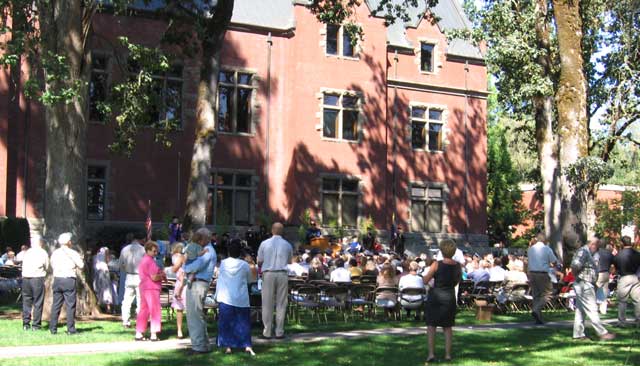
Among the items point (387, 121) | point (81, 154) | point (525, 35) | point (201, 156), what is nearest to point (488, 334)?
point (81, 154)

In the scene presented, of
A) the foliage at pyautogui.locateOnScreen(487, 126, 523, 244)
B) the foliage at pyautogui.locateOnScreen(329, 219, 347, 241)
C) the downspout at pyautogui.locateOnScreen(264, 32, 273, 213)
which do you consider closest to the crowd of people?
the foliage at pyautogui.locateOnScreen(329, 219, 347, 241)

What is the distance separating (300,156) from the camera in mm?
33375

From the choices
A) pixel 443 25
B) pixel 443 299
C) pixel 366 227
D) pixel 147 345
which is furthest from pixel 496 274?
pixel 443 25

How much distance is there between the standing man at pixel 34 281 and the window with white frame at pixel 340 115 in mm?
20158

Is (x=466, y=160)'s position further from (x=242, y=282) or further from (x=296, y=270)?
(x=242, y=282)

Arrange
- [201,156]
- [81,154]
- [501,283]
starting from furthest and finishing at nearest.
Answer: [201,156] → [501,283] → [81,154]

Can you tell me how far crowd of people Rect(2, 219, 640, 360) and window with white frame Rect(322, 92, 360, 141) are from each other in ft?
49.5

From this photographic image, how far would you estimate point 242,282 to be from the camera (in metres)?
12.0

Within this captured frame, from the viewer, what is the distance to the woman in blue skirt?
38.9 ft

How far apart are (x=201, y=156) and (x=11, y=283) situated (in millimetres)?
5556

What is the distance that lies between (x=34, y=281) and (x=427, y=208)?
2440cm

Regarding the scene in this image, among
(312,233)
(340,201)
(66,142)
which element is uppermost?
(66,142)

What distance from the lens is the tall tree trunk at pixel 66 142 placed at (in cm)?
1669

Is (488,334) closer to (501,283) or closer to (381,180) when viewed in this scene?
(501,283)
